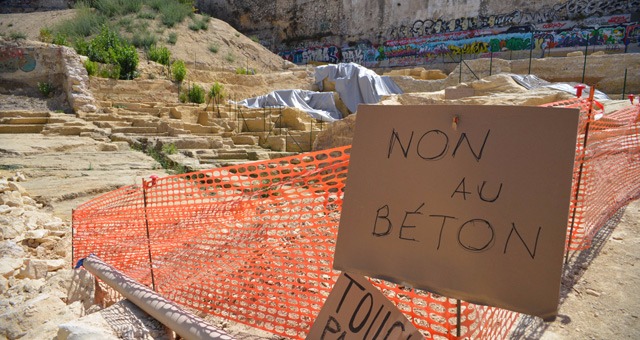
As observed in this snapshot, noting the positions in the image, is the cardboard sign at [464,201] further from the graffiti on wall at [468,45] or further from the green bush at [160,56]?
the graffiti on wall at [468,45]

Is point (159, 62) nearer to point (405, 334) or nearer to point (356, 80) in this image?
point (356, 80)

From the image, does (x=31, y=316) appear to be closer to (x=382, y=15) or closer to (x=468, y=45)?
(x=468, y=45)

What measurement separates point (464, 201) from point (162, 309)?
1.33 m

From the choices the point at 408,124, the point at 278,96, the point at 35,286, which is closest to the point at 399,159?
the point at 408,124

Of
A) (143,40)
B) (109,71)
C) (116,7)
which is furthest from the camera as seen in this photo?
(116,7)

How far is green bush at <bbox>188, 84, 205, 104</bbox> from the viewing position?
15.2 meters

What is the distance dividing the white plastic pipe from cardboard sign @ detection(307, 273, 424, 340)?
1.31 ft

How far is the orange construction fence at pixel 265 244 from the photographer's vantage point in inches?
79.7

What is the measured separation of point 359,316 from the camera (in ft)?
4.55

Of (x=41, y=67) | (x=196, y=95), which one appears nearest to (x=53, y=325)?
(x=196, y=95)

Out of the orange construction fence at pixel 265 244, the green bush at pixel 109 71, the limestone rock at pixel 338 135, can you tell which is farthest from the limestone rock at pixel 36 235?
the green bush at pixel 109 71

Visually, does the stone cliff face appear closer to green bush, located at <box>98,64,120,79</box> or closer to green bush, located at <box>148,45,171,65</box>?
green bush, located at <box>148,45,171,65</box>

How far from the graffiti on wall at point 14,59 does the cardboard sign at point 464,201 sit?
52.9 feet

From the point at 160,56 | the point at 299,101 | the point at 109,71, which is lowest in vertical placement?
the point at 299,101
